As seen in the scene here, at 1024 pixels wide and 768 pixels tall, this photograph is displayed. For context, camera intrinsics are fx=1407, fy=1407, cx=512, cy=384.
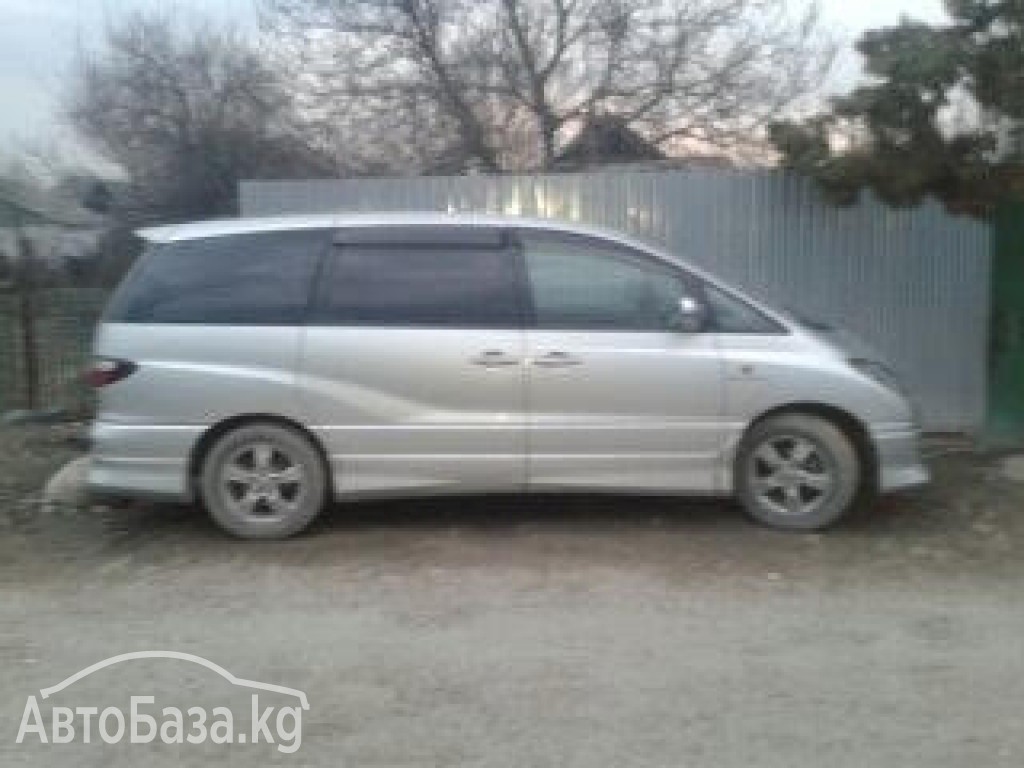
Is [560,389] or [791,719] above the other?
[560,389]

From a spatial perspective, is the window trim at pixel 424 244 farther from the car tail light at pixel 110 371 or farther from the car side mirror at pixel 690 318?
the car tail light at pixel 110 371

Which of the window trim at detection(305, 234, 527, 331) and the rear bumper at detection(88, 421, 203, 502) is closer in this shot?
the rear bumper at detection(88, 421, 203, 502)

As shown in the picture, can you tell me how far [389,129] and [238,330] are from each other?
1288 cm

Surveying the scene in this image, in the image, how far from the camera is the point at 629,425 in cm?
778

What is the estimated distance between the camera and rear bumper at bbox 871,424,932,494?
7.80 meters

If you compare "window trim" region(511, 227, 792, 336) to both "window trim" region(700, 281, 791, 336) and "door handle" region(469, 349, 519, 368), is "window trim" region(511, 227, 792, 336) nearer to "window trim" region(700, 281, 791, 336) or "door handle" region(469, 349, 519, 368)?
"window trim" region(700, 281, 791, 336)

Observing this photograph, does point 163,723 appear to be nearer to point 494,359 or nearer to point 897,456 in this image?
point 494,359

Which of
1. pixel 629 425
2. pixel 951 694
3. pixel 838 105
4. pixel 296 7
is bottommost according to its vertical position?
pixel 951 694

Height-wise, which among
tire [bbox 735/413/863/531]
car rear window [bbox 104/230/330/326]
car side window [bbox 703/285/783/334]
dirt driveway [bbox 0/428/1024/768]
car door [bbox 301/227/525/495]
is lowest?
dirt driveway [bbox 0/428/1024/768]

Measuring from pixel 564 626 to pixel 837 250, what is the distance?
6456 mm

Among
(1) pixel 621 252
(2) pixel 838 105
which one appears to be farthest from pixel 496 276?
(2) pixel 838 105

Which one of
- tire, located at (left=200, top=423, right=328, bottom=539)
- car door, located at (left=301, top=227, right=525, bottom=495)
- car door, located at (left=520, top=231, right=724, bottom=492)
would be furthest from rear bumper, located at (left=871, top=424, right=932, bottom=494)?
tire, located at (left=200, top=423, right=328, bottom=539)

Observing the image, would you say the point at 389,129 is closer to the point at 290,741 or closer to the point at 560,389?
the point at 560,389

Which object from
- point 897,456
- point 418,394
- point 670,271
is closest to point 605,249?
point 670,271
